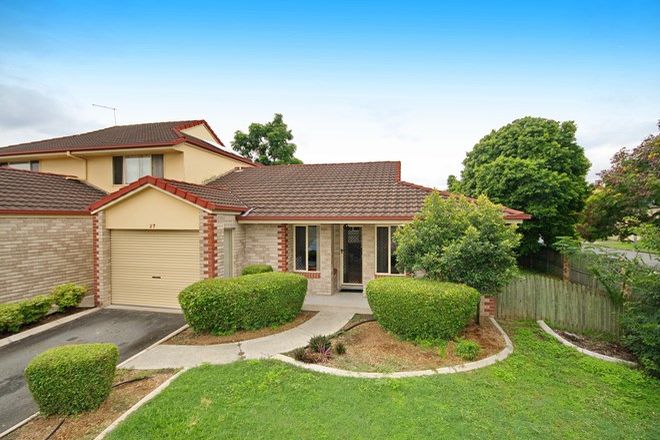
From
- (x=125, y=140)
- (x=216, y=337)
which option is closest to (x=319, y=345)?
(x=216, y=337)

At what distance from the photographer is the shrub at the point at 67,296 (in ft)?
29.9

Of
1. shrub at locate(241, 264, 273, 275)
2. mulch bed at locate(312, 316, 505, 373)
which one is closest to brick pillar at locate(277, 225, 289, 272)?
shrub at locate(241, 264, 273, 275)

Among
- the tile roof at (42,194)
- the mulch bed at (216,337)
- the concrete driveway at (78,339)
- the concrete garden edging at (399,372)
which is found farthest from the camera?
the tile roof at (42,194)

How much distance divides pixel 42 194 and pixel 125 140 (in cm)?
438

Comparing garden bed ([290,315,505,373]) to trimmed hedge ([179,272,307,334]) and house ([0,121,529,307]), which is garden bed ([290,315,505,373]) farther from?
house ([0,121,529,307])

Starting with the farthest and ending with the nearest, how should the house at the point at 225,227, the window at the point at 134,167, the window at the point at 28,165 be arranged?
the window at the point at 28,165
the window at the point at 134,167
the house at the point at 225,227

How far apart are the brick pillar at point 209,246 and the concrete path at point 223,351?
255 centimetres

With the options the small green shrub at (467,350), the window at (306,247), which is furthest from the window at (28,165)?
the small green shrub at (467,350)

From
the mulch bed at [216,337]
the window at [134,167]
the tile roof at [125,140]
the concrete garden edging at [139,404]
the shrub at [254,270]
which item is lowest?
the mulch bed at [216,337]

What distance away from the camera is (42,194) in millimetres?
10891

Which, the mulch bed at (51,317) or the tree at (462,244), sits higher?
the tree at (462,244)

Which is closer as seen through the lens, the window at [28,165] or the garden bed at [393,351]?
the garden bed at [393,351]

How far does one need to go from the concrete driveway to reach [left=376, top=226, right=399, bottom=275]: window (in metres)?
6.71

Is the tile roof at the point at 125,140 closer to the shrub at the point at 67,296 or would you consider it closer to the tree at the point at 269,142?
the shrub at the point at 67,296
